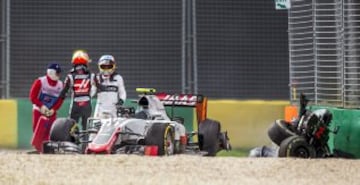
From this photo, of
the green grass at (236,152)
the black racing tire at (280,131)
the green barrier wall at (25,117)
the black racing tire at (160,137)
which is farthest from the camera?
the green barrier wall at (25,117)

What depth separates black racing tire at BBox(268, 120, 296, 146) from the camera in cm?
1302

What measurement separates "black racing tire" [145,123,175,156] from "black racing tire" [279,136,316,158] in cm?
145

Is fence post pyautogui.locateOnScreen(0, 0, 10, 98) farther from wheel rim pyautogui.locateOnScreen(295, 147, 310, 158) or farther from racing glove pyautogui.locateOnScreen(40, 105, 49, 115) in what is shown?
wheel rim pyautogui.locateOnScreen(295, 147, 310, 158)

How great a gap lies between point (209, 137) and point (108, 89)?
5.70 ft

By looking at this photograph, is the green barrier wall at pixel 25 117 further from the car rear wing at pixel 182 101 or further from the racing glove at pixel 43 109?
the car rear wing at pixel 182 101

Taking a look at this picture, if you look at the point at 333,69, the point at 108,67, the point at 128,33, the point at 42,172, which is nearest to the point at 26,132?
the point at 128,33

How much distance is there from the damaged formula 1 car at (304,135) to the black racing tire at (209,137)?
0.72 metres

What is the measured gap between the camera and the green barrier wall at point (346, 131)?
1318 cm

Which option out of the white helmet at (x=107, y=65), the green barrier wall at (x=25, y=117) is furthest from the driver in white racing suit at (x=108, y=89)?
the green barrier wall at (x=25, y=117)

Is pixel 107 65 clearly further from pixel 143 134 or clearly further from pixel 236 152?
pixel 236 152

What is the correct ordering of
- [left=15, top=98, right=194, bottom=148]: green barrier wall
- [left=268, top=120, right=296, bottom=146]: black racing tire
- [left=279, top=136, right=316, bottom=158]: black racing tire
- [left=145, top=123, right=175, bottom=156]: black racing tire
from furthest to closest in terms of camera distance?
[left=15, top=98, right=194, bottom=148]: green barrier wall < [left=268, top=120, right=296, bottom=146]: black racing tire < [left=279, top=136, right=316, bottom=158]: black racing tire < [left=145, top=123, right=175, bottom=156]: black racing tire

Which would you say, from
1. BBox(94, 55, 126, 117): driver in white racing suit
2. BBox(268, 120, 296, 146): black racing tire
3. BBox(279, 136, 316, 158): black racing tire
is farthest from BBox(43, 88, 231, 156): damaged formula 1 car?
BBox(279, 136, 316, 158): black racing tire

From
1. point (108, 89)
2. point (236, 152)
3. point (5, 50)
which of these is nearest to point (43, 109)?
point (108, 89)

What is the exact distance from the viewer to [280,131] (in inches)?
516
